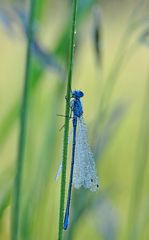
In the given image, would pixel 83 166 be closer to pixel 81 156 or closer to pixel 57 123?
pixel 81 156

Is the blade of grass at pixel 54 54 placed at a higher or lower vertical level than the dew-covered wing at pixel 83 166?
higher

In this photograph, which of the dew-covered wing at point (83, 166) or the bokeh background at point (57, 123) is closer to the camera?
the dew-covered wing at point (83, 166)

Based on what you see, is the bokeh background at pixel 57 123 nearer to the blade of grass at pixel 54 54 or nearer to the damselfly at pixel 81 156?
the blade of grass at pixel 54 54

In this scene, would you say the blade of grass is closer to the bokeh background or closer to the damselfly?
the bokeh background

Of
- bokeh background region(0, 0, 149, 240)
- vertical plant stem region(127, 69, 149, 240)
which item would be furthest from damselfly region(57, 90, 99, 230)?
vertical plant stem region(127, 69, 149, 240)

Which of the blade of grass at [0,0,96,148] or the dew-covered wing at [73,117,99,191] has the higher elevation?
the blade of grass at [0,0,96,148]

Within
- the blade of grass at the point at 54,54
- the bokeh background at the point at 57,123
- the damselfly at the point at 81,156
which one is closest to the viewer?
the damselfly at the point at 81,156

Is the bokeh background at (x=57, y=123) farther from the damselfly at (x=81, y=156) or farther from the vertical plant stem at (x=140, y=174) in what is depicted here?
the damselfly at (x=81, y=156)

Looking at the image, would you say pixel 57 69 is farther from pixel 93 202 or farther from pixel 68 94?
pixel 68 94

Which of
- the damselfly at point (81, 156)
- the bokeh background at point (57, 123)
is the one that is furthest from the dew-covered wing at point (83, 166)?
the bokeh background at point (57, 123)

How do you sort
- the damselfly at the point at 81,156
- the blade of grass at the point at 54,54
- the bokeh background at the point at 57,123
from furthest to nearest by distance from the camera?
the blade of grass at the point at 54,54, the bokeh background at the point at 57,123, the damselfly at the point at 81,156

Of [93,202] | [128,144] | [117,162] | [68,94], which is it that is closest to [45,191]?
[93,202]

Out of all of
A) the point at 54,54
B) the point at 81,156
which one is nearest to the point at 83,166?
the point at 81,156
